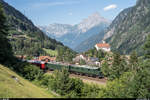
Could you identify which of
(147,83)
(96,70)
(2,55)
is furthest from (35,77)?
(147,83)

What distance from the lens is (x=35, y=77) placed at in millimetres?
48844

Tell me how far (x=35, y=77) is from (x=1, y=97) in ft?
94.7

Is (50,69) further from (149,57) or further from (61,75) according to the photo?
(149,57)

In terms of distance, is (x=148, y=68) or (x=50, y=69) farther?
(x=50, y=69)

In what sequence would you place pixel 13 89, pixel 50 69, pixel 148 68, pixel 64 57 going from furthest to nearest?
pixel 64 57, pixel 50 69, pixel 148 68, pixel 13 89

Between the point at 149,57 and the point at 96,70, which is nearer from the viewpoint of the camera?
the point at 149,57

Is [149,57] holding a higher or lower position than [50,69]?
higher

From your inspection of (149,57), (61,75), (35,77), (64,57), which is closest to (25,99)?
(61,75)

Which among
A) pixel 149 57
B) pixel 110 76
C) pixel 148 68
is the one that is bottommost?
pixel 110 76

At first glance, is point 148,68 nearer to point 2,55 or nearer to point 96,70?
point 96,70

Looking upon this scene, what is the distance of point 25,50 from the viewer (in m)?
180

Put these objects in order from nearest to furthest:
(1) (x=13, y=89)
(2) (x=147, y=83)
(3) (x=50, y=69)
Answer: (1) (x=13, y=89)
(2) (x=147, y=83)
(3) (x=50, y=69)

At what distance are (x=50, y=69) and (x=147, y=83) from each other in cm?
5413

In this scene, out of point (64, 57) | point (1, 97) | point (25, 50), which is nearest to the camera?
point (1, 97)
